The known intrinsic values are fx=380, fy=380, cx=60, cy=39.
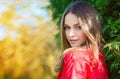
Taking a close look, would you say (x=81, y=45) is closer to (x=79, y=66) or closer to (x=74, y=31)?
(x=74, y=31)

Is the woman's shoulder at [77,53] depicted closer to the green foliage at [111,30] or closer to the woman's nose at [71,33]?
the woman's nose at [71,33]

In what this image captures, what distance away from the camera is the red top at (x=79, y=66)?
119 inches

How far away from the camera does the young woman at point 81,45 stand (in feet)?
9.96

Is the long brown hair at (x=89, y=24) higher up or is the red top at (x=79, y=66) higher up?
the long brown hair at (x=89, y=24)

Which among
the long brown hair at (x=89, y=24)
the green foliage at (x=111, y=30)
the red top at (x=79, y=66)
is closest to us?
the red top at (x=79, y=66)

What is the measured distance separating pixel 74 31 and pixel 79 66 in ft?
1.25

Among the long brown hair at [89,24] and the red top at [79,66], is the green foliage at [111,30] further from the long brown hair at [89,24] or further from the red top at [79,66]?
the red top at [79,66]

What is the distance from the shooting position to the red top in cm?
302

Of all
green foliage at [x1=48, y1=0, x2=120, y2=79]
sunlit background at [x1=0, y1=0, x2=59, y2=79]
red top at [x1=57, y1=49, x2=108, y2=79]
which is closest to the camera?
red top at [x1=57, y1=49, x2=108, y2=79]

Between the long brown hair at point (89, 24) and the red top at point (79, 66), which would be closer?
the red top at point (79, 66)

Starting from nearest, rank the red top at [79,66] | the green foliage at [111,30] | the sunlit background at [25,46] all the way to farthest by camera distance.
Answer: the red top at [79,66] → the green foliage at [111,30] → the sunlit background at [25,46]

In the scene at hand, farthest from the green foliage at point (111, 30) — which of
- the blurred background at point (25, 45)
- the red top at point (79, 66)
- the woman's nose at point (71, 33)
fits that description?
the blurred background at point (25, 45)

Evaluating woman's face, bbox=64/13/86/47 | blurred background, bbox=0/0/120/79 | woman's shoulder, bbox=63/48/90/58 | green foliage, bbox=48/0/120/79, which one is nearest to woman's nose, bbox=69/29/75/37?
woman's face, bbox=64/13/86/47

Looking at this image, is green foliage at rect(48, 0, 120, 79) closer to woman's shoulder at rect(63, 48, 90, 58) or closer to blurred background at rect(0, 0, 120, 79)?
woman's shoulder at rect(63, 48, 90, 58)
